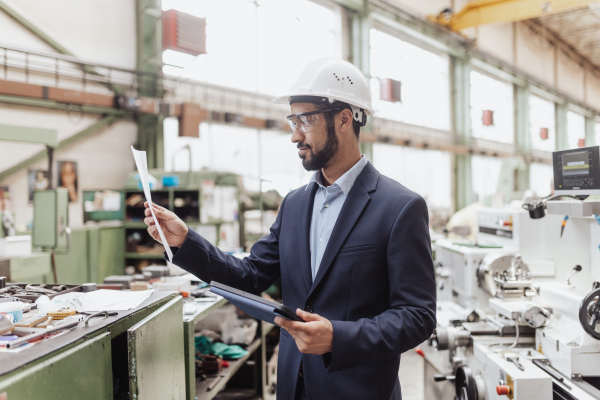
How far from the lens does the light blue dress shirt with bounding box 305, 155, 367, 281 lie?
50.9 inches

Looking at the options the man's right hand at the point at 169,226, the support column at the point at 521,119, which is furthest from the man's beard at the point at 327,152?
the support column at the point at 521,119

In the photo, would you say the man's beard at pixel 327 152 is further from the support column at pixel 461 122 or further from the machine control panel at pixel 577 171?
the support column at pixel 461 122

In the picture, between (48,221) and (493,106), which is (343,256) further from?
(493,106)

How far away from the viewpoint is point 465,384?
216cm

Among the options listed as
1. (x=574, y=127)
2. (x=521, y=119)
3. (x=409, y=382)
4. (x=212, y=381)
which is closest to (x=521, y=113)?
(x=521, y=119)

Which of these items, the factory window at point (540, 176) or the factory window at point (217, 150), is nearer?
the factory window at point (217, 150)

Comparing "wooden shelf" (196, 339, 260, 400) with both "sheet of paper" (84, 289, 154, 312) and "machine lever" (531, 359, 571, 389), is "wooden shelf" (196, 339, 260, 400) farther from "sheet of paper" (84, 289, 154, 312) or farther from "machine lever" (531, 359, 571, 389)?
"machine lever" (531, 359, 571, 389)

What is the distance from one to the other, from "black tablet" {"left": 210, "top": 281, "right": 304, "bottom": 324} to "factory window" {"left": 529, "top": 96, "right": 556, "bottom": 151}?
43.4ft

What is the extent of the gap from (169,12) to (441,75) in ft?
23.5

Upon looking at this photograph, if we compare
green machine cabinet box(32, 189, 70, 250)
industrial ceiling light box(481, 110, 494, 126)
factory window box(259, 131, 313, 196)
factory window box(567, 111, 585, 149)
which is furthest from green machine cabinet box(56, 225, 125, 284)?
factory window box(567, 111, 585, 149)

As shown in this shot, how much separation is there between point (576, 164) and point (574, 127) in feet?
51.7

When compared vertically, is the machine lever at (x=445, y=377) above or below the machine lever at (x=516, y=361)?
below

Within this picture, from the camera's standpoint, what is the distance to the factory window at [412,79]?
7.95 metres

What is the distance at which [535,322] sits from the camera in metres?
1.96
